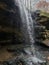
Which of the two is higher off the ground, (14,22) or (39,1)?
(39,1)

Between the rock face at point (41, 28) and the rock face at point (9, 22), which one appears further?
the rock face at point (41, 28)

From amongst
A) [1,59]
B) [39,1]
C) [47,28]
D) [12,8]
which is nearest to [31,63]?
[1,59]

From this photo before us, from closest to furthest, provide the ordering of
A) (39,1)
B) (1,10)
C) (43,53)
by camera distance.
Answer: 1. (43,53)
2. (1,10)
3. (39,1)

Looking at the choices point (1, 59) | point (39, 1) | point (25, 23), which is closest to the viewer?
point (1, 59)

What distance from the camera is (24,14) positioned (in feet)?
31.9

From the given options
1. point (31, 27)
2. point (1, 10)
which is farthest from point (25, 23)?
point (1, 10)

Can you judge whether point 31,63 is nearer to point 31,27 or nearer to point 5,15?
point 5,15

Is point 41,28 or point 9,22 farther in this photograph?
point 41,28

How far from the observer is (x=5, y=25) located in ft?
27.3

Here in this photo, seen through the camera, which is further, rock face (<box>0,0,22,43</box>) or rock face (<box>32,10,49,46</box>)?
rock face (<box>32,10,49,46</box>)

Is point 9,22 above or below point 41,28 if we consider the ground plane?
above

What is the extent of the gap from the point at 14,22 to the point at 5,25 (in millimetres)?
587

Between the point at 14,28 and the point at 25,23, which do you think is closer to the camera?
the point at 14,28

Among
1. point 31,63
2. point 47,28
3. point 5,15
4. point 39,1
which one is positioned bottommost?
point 31,63
